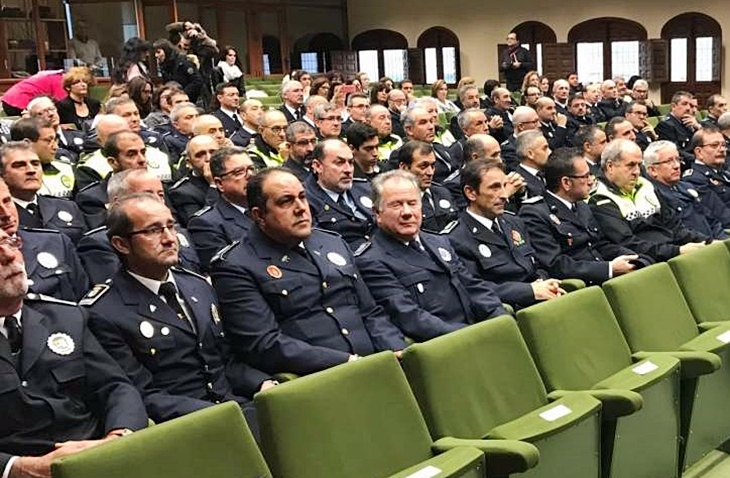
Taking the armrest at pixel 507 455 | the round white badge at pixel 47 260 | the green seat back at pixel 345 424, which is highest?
the round white badge at pixel 47 260

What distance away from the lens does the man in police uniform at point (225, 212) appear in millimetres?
3367

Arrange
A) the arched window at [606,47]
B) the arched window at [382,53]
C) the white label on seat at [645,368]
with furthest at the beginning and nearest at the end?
the arched window at [382,53] → the arched window at [606,47] → the white label on seat at [645,368]

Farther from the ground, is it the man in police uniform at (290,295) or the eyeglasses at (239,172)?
the eyeglasses at (239,172)

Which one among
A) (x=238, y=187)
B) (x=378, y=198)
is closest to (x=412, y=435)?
(x=378, y=198)

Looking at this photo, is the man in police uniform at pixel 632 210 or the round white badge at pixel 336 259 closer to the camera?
the round white badge at pixel 336 259

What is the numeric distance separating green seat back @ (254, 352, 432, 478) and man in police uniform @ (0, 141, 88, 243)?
1.65 meters

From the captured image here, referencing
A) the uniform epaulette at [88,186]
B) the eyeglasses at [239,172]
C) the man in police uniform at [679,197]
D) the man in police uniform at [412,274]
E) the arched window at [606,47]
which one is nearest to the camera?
the man in police uniform at [412,274]

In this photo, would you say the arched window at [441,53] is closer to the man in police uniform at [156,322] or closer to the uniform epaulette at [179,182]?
the uniform epaulette at [179,182]

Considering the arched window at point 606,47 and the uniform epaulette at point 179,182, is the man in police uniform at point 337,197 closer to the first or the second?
the uniform epaulette at point 179,182

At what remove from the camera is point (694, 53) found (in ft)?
43.3

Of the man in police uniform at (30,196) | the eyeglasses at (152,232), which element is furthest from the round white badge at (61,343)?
the man in police uniform at (30,196)

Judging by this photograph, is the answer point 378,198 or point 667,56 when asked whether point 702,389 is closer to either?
point 378,198

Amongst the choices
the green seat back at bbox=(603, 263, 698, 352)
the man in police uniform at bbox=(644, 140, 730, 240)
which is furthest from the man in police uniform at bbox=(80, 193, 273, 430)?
the man in police uniform at bbox=(644, 140, 730, 240)

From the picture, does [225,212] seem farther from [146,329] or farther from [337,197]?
[146,329]
